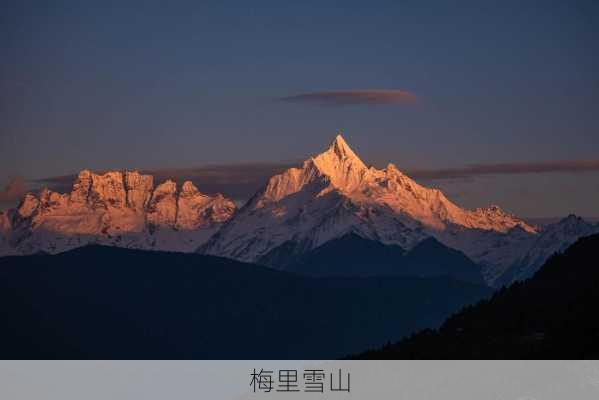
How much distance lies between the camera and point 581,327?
626 ft
